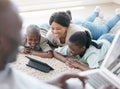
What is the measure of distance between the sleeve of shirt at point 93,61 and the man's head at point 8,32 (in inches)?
28.5

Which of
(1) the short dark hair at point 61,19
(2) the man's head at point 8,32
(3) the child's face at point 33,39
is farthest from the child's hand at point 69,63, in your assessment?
(2) the man's head at point 8,32

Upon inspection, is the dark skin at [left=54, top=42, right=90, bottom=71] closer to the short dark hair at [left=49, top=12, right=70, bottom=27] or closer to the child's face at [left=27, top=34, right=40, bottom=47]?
the child's face at [left=27, top=34, right=40, bottom=47]

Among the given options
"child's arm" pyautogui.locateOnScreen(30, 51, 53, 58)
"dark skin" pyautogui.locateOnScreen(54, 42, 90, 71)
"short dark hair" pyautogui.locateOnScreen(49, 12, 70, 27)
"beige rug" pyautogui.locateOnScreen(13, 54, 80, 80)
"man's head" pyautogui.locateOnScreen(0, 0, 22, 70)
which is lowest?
"beige rug" pyautogui.locateOnScreen(13, 54, 80, 80)

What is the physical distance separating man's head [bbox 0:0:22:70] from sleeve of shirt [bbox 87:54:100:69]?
28.5 inches

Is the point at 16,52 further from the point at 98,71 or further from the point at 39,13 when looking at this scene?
the point at 39,13

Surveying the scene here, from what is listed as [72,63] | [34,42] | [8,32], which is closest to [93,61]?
[72,63]

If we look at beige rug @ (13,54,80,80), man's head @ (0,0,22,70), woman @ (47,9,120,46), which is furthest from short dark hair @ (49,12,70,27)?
man's head @ (0,0,22,70)

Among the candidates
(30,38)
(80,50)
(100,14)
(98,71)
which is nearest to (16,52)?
(98,71)

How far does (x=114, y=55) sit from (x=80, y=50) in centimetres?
31

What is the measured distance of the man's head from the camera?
516 millimetres

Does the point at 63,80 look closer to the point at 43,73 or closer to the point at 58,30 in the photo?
the point at 43,73

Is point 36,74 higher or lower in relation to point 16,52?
lower

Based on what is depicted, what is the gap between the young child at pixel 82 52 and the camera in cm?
129

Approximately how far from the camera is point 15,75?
60 centimetres
